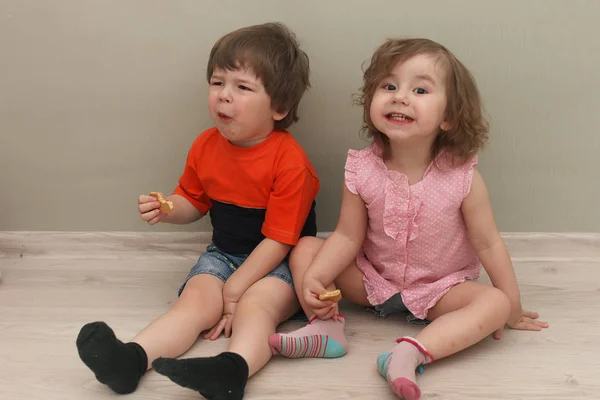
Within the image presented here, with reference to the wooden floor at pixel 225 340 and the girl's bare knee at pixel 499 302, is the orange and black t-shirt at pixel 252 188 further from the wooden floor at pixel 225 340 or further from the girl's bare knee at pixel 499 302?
the girl's bare knee at pixel 499 302

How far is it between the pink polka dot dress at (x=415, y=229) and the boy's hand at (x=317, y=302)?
4.4 inches

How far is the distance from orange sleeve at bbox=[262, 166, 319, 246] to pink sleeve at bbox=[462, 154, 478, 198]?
0.30 m

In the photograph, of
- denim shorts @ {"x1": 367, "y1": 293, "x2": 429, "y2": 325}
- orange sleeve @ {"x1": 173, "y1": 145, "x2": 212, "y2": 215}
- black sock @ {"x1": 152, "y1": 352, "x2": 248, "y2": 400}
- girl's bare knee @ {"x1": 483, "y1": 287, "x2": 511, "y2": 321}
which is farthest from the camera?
orange sleeve @ {"x1": 173, "y1": 145, "x2": 212, "y2": 215}

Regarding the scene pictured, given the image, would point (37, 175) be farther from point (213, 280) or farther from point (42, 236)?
point (213, 280)

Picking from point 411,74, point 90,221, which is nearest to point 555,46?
point 411,74

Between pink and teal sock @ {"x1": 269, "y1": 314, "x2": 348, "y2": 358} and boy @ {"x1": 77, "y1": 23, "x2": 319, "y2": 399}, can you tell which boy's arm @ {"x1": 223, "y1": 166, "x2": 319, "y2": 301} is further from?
pink and teal sock @ {"x1": 269, "y1": 314, "x2": 348, "y2": 358}

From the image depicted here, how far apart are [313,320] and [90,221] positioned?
671 mm

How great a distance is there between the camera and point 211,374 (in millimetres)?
988

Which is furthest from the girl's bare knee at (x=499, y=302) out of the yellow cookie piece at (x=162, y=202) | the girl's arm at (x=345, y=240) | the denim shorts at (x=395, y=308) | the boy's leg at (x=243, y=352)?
the yellow cookie piece at (x=162, y=202)

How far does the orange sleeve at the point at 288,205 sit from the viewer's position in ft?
4.25

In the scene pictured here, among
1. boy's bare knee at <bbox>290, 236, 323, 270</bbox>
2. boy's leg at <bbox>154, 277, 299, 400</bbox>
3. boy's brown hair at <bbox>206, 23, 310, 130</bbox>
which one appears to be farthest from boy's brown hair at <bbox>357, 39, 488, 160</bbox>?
boy's leg at <bbox>154, 277, 299, 400</bbox>

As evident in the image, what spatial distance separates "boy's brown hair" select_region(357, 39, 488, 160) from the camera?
1160mm

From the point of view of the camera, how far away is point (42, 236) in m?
1.62

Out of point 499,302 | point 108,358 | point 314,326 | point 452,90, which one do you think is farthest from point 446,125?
point 108,358
